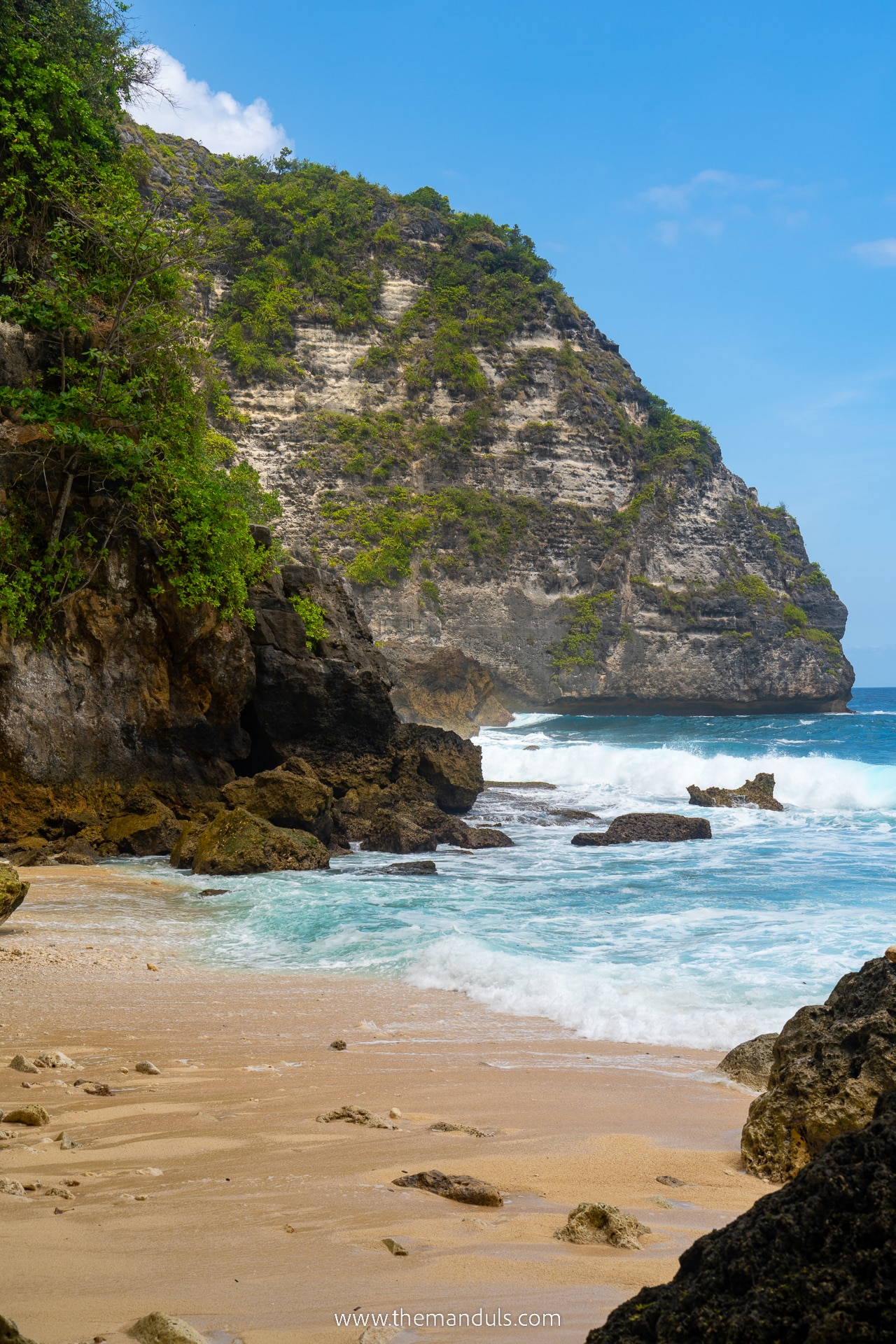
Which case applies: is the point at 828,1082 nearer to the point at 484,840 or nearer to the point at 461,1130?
the point at 461,1130

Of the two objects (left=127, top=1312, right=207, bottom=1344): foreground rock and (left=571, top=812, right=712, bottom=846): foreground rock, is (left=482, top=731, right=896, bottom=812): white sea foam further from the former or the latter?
(left=127, top=1312, right=207, bottom=1344): foreground rock

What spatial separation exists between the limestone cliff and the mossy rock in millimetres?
33667

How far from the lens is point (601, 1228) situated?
2465 mm

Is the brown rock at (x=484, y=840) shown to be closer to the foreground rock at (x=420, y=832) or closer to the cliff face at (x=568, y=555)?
the foreground rock at (x=420, y=832)

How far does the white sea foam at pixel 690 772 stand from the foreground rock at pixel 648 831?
6.80 m

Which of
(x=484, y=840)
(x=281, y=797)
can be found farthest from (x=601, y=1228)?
(x=484, y=840)

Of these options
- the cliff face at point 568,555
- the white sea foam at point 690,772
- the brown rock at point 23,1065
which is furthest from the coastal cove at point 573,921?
the cliff face at point 568,555

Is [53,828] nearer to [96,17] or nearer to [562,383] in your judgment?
[96,17]

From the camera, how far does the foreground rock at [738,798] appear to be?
811 inches

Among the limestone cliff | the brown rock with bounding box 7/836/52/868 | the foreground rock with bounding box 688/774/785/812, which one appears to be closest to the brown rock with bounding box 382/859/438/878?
the brown rock with bounding box 7/836/52/868

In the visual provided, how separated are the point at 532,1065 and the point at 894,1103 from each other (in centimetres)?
320

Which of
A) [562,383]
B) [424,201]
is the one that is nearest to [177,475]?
[562,383]

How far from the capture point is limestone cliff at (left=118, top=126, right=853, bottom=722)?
Result: 1877 inches

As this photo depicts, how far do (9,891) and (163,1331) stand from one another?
577cm
